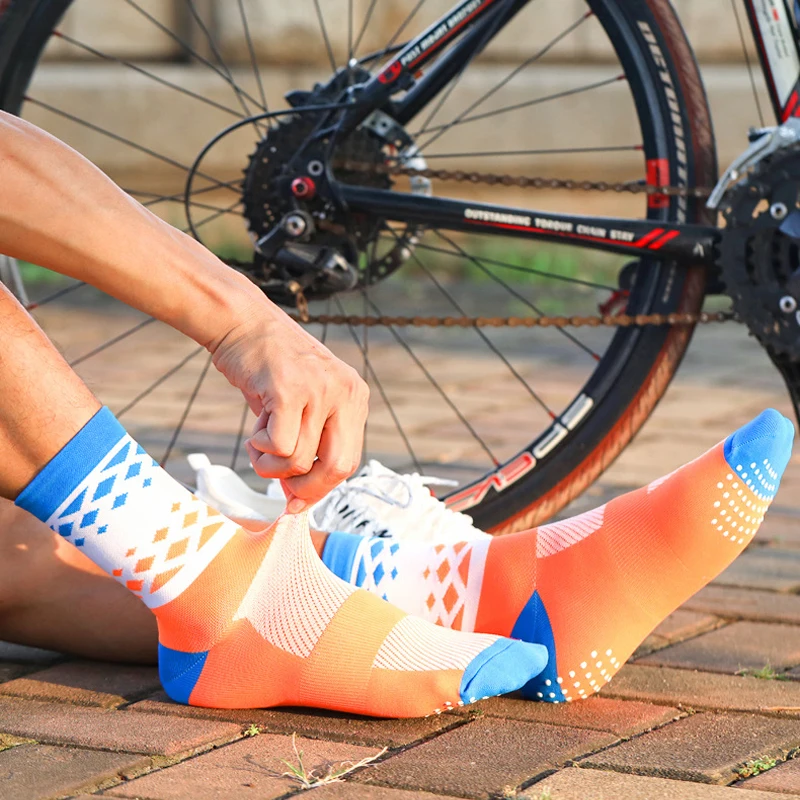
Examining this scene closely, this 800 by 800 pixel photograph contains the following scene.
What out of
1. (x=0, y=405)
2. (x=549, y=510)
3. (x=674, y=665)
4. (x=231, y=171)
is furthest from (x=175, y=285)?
(x=231, y=171)

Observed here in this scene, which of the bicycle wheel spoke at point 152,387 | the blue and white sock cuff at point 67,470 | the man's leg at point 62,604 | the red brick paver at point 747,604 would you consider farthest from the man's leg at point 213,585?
the bicycle wheel spoke at point 152,387

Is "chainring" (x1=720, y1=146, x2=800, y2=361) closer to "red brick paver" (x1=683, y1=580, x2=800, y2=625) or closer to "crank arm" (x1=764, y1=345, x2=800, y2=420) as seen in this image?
"crank arm" (x1=764, y1=345, x2=800, y2=420)

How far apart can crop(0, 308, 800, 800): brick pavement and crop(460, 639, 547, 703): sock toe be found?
38mm

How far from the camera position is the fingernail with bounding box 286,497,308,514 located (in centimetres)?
132

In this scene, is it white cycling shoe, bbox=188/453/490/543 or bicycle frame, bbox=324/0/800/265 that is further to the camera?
bicycle frame, bbox=324/0/800/265

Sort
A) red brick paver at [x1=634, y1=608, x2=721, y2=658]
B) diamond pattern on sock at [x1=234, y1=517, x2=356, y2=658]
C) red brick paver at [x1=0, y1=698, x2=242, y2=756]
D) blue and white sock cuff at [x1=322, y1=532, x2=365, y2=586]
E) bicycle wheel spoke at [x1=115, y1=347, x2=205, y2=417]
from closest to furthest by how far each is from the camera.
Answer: red brick paver at [x1=0, y1=698, x2=242, y2=756] < diamond pattern on sock at [x1=234, y1=517, x2=356, y2=658] < blue and white sock cuff at [x1=322, y1=532, x2=365, y2=586] < red brick paver at [x1=634, y1=608, x2=721, y2=658] < bicycle wheel spoke at [x1=115, y1=347, x2=205, y2=417]

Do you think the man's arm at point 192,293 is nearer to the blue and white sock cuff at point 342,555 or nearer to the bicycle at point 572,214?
the blue and white sock cuff at point 342,555

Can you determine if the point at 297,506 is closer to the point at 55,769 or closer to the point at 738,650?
the point at 55,769

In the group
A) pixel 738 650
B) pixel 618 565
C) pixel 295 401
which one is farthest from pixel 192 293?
pixel 738 650

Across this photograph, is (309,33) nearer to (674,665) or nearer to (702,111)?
(702,111)

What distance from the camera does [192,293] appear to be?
1242mm

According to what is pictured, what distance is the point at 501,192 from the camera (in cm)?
559

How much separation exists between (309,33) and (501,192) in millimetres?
1011

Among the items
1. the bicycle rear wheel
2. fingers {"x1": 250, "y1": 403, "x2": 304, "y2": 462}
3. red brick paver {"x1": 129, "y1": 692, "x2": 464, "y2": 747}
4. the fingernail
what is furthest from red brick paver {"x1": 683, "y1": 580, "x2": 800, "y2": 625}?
fingers {"x1": 250, "y1": 403, "x2": 304, "y2": 462}
